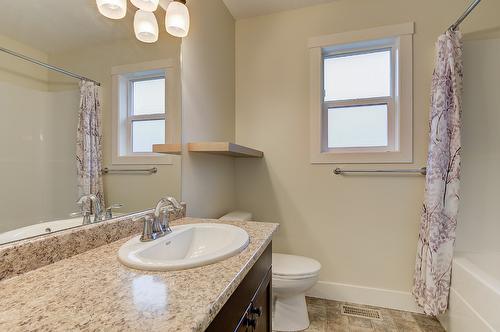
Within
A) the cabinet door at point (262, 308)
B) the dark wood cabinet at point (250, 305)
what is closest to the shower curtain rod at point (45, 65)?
the dark wood cabinet at point (250, 305)

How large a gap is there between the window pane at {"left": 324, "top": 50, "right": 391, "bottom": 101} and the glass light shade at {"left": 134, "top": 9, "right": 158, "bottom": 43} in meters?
1.42

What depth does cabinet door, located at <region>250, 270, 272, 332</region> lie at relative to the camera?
0.91 meters

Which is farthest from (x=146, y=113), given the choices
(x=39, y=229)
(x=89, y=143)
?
(x=39, y=229)

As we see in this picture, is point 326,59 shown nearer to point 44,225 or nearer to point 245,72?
point 245,72

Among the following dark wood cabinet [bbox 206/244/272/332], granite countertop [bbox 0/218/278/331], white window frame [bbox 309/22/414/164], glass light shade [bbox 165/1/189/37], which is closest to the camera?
granite countertop [bbox 0/218/278/331]

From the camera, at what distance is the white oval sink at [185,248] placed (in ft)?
2.36

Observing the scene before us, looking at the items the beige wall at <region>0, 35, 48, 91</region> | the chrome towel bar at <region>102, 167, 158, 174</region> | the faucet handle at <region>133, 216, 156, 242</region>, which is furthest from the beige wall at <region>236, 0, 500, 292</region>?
the beige wall at <region>0, 35, 48, 91</region>

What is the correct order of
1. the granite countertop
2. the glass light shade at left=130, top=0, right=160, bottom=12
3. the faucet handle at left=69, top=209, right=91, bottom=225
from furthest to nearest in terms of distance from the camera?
the glass light shade at left=130, top=0, right=160, bottom=12 < the faucet handle at left=69, top=209, right=91, bottom=225 < the granite countertop

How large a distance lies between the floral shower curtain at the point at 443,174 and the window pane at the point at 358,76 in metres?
0.41

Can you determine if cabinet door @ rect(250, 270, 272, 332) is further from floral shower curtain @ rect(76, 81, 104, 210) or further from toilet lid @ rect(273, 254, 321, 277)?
floral shower curtain @ rect(76, 81, 104, 210)

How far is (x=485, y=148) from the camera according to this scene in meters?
1.73

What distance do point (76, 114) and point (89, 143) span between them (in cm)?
12

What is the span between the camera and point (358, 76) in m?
2.05

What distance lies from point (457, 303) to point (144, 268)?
5.75 ft
